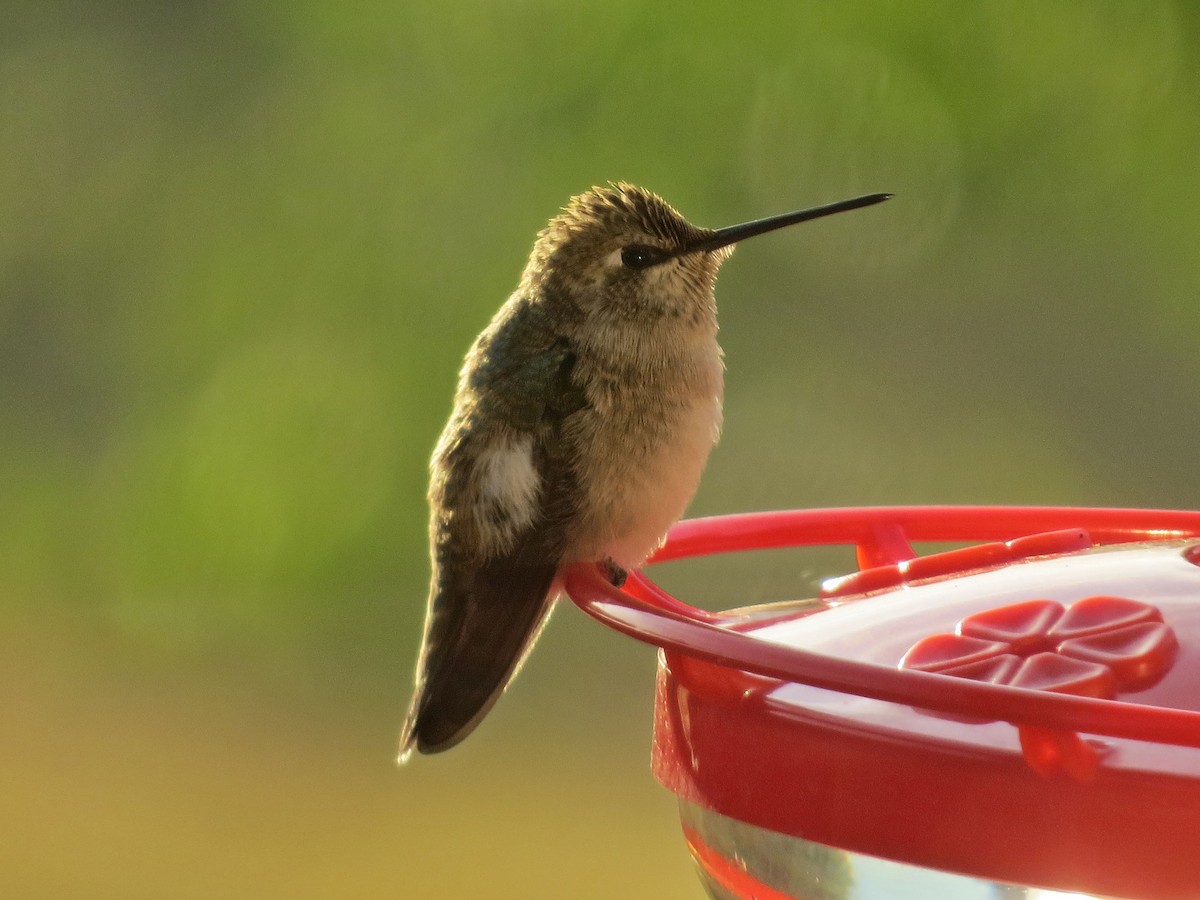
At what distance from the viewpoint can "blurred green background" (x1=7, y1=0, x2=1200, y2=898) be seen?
4.75m

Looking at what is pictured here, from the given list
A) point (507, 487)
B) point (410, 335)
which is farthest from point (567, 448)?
point (410, 335)

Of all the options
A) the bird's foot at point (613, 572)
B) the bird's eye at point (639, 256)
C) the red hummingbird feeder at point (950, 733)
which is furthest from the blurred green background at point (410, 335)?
the red hummingbird feeder at point (950, 733)

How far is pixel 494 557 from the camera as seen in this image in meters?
2.62

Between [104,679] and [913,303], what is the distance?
10.6 feet

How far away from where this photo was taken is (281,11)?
508 centimetres

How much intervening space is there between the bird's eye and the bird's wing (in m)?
0.23

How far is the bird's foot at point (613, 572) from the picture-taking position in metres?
2.38

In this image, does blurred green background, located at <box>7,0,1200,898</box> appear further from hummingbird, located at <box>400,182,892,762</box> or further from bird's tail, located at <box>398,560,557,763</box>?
bird's tail, located at <box>398,560,557,763</box>

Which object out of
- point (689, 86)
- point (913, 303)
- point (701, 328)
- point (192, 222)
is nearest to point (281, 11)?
point (192, 222)

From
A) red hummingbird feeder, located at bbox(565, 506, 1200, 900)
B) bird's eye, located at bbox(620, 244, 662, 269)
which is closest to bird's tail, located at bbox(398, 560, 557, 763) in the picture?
red hummingbird feeder, located at bbox(565, 506, 1200, 900)

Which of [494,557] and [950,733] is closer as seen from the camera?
[950,733]

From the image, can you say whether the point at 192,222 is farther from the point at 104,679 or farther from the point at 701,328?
the point at 701,328

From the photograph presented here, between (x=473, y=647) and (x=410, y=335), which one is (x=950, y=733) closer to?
(x=473, y=647)

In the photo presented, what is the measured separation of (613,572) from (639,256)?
Result: 0.72m
